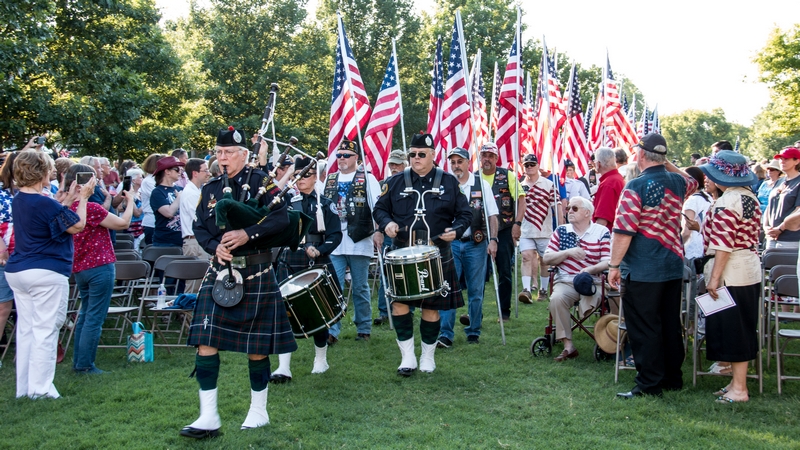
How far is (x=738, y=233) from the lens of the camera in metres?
5.40

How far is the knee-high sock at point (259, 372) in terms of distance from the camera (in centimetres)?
→ 485

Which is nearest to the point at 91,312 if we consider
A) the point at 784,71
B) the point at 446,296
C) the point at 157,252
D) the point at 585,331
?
the point at 157,252

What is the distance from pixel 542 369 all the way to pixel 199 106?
31114 millimetres

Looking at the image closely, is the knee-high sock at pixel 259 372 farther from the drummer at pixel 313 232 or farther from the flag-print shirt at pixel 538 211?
the flag-print shirt at pixel 538 211

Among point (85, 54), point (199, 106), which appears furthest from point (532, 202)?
point (199, 106)

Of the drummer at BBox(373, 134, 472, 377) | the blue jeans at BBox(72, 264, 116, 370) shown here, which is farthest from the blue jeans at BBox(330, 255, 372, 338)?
the blue jeans at BBox(72, 264, 116, 370)

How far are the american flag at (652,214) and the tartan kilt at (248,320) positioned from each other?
Result: 278 centimetres

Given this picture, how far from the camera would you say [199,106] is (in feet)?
113

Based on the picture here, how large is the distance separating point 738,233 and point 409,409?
2.95 meters

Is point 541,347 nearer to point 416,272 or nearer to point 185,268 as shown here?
point 416,272

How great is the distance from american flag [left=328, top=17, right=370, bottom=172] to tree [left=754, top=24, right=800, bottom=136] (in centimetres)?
3301

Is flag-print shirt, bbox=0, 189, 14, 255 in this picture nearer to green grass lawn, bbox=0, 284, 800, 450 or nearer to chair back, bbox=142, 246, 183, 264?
green grass lawn, bbox=0, 284, 800, 450

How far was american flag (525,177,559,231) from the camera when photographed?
33.9 feet

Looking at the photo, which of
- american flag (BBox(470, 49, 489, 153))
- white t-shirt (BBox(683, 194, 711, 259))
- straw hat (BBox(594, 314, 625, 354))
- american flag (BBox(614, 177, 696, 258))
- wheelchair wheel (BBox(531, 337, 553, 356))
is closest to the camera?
american flag (BBox(614, 177, 696, 258))
